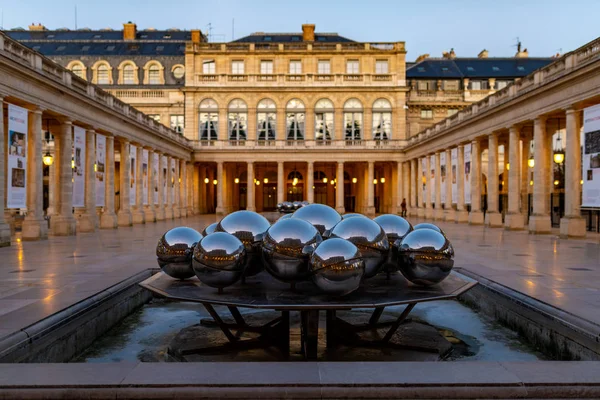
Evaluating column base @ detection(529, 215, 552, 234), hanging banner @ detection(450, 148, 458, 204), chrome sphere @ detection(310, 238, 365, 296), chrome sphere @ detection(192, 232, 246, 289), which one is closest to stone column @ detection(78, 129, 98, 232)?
column base @ detection(529, 215, 552, 234)

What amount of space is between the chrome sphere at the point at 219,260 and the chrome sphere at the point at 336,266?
3.73 ft

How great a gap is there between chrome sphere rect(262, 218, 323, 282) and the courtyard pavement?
343 cm

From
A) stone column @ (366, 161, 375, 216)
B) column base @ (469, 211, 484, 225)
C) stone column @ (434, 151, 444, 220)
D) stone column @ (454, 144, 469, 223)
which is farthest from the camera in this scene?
→ stone column @ (366, 161, 375, 216)

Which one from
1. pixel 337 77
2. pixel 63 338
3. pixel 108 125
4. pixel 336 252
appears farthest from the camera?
pixel 337 77

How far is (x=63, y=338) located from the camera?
706 cm

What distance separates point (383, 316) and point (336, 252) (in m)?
4.19

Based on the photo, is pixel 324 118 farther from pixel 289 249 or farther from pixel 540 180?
pixel 289 249

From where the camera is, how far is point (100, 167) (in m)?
33.6

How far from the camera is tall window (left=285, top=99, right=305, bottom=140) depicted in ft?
225

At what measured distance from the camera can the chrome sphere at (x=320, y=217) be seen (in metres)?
8.03

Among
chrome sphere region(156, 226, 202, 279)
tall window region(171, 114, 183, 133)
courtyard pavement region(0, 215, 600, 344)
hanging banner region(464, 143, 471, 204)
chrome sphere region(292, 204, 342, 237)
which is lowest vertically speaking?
courtyard pavement region(0, 215, 600, 344)

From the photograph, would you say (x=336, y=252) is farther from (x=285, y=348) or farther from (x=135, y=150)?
(x=135, y=150)

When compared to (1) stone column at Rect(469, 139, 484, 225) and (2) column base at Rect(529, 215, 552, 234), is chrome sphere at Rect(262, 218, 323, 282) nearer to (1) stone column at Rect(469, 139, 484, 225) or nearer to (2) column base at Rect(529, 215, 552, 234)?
(2) column base at Rect(529, 215, 552, 234)

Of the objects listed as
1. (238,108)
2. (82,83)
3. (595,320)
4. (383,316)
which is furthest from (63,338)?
(238,108)
